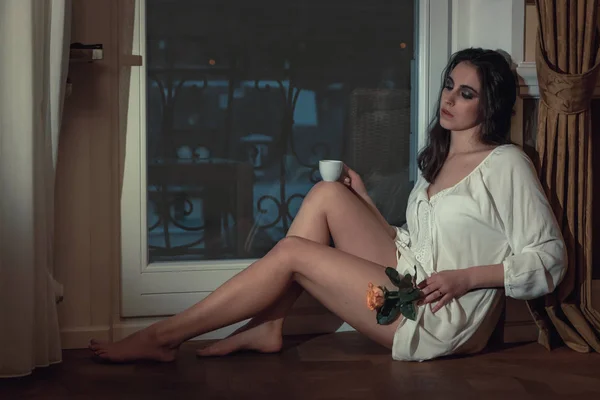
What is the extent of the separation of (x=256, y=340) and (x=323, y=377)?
32 cm

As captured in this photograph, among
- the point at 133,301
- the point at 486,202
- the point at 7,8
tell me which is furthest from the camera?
the point at 133,301

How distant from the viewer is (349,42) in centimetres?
292

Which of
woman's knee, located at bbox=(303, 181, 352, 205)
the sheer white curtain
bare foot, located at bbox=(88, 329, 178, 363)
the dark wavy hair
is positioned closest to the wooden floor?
bare foot, located at bbox=(88, 329, 178, 363)

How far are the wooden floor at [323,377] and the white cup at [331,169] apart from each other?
545mm

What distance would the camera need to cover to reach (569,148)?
270 cm

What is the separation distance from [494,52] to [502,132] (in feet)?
0.81

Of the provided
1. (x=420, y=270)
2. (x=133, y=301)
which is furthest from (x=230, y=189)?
(x=420, y=270)

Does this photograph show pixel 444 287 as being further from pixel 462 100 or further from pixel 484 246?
pixel 462 100

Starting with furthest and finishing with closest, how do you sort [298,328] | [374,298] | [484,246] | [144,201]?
1. [298,328]
2. [144,201]
3. [484,246]
4. [374,298]

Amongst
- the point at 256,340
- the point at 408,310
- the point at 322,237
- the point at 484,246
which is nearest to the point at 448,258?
the point at 484,246

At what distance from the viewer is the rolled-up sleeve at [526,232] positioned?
2.39 meters

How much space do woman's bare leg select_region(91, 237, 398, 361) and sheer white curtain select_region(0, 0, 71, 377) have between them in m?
0.27

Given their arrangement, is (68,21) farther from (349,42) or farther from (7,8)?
(349,42)

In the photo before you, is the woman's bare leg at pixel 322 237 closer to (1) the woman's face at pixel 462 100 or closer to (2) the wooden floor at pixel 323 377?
(2) the wooden floor at pixel 323 377
